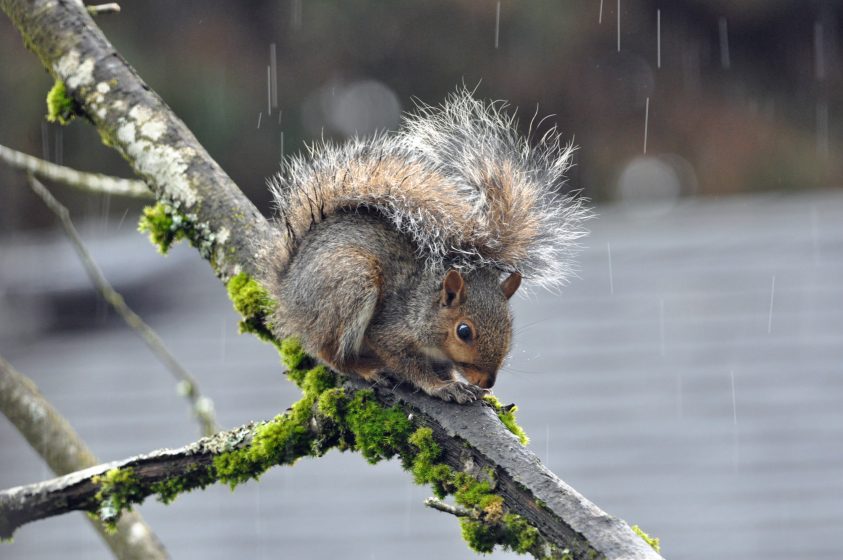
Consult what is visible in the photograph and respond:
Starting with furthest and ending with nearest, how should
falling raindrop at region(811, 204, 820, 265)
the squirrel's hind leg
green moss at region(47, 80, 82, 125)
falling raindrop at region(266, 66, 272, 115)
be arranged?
falling raindrop at region(266, 66, 272, 115)
falling raindrop at region(811, 204, 820, 265)
green moss at region(47, 80, 82, 125)
the squirrel's hind leg

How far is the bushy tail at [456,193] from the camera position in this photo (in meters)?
2.58

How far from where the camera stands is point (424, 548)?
592 centimetres

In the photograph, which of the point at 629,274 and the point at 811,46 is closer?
the point at 629,274

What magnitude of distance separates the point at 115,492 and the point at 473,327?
3.12ft

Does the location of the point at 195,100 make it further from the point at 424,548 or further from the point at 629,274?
the point at 424,548

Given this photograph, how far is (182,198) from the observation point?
2.60 metres

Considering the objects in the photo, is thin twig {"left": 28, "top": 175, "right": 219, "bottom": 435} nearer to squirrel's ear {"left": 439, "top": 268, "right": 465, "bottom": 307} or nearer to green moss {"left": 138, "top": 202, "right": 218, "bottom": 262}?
green moss {"left": 138, "top": 202, "right": 218, "bottom": 262}

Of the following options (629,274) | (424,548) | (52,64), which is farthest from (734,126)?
(52,64)

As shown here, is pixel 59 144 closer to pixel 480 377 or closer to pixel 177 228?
pixel 177 228

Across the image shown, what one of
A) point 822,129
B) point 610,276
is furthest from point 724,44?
point 610,276

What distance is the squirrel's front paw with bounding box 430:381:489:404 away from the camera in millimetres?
2223

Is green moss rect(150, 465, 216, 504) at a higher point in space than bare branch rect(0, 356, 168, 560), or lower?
lower

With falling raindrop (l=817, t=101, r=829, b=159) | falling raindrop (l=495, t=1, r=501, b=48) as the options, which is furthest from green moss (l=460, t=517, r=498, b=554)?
falling raindrop (l=817, t=101, r=829, b=159)

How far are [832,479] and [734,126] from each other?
8173mm
